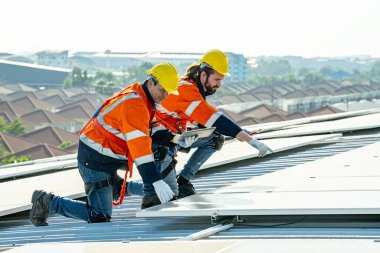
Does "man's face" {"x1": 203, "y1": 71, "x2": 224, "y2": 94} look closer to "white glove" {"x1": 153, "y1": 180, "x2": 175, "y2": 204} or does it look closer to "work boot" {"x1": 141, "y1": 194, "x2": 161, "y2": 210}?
"work boot" {"x1": 141, "y1": 194, "x2": 161, "y2": 210}

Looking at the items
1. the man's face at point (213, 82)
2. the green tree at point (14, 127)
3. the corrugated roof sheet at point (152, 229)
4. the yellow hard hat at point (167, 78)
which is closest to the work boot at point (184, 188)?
the corrugated roof sheet at point (152, 229)

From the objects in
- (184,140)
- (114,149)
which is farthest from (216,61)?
(114,149)

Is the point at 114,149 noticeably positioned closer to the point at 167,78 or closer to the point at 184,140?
the point at 167,78

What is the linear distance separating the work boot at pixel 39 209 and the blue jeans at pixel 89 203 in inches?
2.3

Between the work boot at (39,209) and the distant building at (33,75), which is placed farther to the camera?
the distant building at (33,75)

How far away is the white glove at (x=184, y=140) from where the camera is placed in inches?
300

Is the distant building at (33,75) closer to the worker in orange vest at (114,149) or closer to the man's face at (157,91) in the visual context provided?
the worker in orange vest at (114,149)

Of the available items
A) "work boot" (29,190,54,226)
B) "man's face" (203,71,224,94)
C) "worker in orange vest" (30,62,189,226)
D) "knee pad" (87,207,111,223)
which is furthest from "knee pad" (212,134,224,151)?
"work boot" (29,190,54,226)

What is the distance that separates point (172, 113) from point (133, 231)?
6.72 feet

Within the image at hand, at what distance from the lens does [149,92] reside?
7.00 meters

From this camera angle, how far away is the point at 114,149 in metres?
7.02

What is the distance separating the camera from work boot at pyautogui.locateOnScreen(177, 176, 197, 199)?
8109mm

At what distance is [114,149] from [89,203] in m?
0.53

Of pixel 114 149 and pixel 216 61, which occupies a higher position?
pixel 216 61
